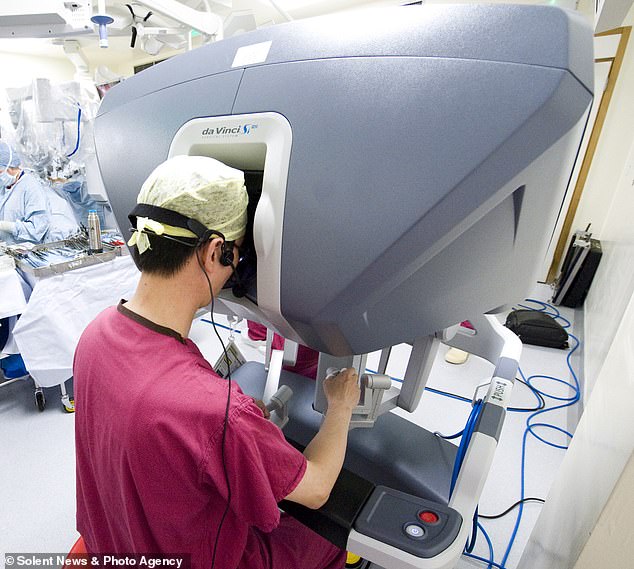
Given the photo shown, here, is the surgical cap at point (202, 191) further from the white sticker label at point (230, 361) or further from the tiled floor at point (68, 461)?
the tiled floor at point (68, 461)

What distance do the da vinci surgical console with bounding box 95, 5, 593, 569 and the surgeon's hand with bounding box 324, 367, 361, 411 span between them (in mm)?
186

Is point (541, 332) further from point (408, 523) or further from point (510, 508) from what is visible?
point (408, 523)

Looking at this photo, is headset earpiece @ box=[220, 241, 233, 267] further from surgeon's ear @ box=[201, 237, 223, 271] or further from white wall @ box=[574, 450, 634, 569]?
white wall @ box=[574, 450, 634, 569]

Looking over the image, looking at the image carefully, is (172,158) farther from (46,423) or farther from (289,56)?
(46,423)

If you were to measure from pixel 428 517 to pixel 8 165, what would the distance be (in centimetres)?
333

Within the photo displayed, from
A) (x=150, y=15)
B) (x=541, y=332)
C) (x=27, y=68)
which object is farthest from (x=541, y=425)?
(x=27, y=68)

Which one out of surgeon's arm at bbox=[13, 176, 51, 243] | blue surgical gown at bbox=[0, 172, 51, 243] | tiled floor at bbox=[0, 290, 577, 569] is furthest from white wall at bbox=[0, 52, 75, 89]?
tiled floor at bbox=[0, 290, 577, 569]

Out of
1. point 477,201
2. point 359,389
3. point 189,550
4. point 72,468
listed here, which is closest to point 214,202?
point 477,201

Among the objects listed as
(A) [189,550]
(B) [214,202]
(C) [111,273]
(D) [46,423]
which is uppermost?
(B) [214,202]

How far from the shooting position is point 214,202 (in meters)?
0.56

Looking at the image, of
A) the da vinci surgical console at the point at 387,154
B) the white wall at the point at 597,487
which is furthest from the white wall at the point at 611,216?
the da vinci surgical console at the point at 387,154

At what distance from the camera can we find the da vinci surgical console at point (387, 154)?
36 centimetres

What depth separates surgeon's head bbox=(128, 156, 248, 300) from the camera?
553mm

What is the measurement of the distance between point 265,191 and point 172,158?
195mm
